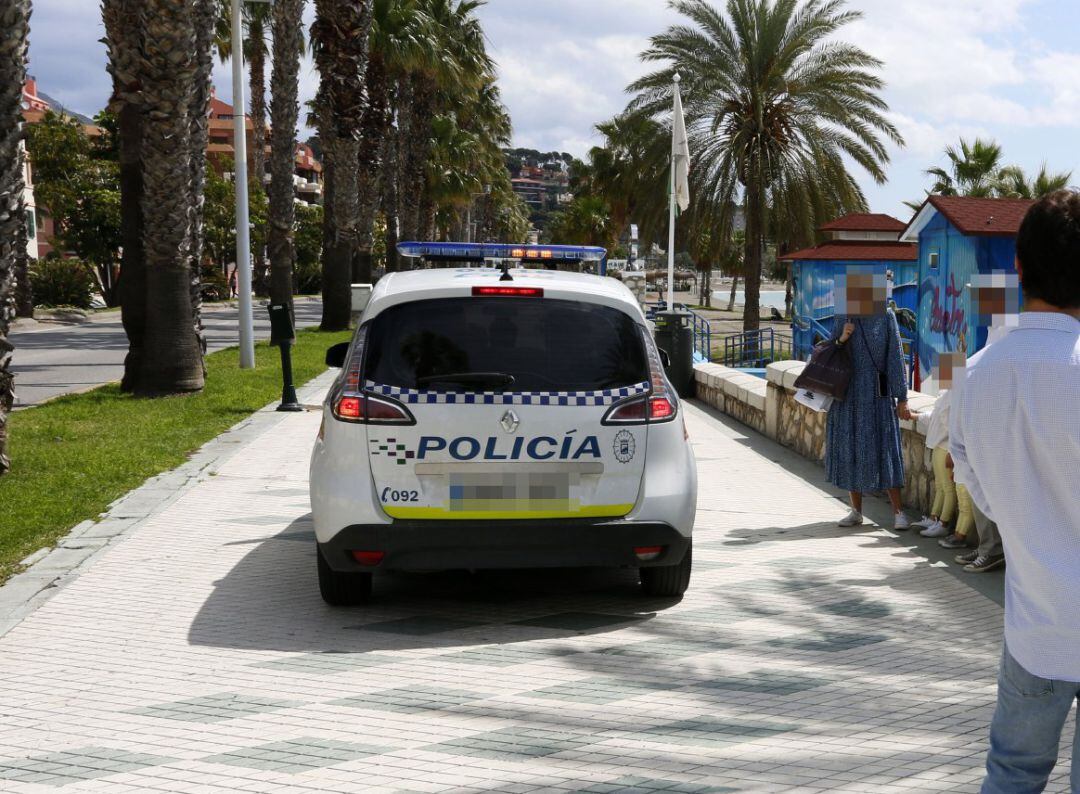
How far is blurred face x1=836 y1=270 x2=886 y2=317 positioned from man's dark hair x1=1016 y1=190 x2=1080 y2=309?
17.6ft

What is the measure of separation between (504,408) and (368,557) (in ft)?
3.00

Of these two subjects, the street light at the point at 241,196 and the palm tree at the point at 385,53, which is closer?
the street light at the point at 241,196

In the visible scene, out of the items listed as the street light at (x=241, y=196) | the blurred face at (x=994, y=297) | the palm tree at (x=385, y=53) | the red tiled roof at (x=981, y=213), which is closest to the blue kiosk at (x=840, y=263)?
the red tiled roof at (x=981, y=213)

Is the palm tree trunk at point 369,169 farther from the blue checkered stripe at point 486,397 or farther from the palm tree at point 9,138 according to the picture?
the blue checkered stripe at point 486,397

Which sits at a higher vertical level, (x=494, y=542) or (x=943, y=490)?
(x=494, y=542)

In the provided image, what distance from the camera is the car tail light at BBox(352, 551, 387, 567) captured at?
5.79 meters

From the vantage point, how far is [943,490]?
7.83 m

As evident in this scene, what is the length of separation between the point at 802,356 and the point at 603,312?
68.5 ft

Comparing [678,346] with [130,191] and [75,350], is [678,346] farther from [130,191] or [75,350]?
[75,350]

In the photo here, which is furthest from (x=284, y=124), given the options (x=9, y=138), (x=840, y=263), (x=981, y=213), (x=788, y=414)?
(x=9, y=138)

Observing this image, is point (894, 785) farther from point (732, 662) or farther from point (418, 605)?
point (418, 605)

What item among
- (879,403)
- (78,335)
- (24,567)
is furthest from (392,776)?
(78,335)

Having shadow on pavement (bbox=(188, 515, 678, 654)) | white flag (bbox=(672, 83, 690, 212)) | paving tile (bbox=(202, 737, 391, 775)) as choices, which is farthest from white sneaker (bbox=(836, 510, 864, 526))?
white flag (bbox=(672, 83, 690, 212))

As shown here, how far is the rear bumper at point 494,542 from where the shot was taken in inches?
224
